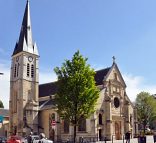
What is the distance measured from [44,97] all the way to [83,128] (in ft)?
60.1

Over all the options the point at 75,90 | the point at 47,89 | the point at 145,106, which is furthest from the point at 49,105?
the point at 145,106

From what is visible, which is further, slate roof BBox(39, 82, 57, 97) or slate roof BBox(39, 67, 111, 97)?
slate roof BBox(39, 82, 57, 97)

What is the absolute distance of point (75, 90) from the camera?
37.3 metres

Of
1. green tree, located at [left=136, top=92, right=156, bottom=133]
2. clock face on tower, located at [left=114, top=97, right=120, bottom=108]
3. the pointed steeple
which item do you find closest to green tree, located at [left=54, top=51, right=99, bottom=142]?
clock face on tower, located at [left=114, top=97, right=120, bottom=108]

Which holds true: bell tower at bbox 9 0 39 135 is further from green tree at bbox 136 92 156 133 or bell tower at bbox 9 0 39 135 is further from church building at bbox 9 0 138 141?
green tree at bbox 136 92 156 133

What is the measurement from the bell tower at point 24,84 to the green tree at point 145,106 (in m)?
28.9

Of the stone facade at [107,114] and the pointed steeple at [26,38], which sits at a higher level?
the pointed steeple at [26,38]

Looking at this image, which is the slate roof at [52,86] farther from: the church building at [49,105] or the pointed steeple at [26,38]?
the pointed steeple at [26,38]

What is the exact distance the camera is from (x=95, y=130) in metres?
53.3

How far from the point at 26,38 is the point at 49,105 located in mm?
15492

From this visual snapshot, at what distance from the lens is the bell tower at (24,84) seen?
62.2m

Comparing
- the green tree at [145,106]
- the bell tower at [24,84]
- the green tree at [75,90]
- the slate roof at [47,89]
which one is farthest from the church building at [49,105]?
the green tree at [145,106]

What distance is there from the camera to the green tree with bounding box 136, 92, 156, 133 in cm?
7982

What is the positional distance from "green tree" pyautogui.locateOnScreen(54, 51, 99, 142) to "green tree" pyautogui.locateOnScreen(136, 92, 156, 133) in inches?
1760
